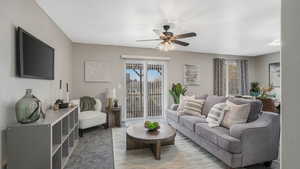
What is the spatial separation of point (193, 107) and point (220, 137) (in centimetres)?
130

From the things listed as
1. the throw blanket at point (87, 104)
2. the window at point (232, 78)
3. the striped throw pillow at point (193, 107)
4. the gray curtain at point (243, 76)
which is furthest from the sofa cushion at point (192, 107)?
the gray curtain at point (243, 76)

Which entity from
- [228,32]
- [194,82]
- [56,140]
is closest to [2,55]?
[56,140]

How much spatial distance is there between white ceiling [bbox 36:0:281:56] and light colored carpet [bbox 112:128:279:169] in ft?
7.48

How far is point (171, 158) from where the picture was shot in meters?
2.31

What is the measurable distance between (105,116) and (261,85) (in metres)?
6.13

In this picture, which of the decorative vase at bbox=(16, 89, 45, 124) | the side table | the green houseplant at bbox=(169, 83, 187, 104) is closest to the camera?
the decorative vase at bbox=(16, 89, 45, 124)

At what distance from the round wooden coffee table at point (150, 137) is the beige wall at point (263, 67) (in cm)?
521

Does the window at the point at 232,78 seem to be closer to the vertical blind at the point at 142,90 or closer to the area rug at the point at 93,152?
the vertical blind at the point at 142,90

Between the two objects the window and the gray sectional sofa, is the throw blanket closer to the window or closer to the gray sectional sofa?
the gray sectional sofa

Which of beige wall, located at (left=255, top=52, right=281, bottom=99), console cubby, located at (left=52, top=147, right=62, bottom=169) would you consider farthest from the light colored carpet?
beige wall, located at (left=255, top=52, right=281, bottom=99)

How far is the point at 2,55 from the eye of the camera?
4.83 ft

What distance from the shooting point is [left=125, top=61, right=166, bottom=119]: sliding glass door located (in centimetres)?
473

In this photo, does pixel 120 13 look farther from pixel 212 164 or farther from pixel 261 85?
pixel 261 85

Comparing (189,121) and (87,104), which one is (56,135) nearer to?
(87,104)
